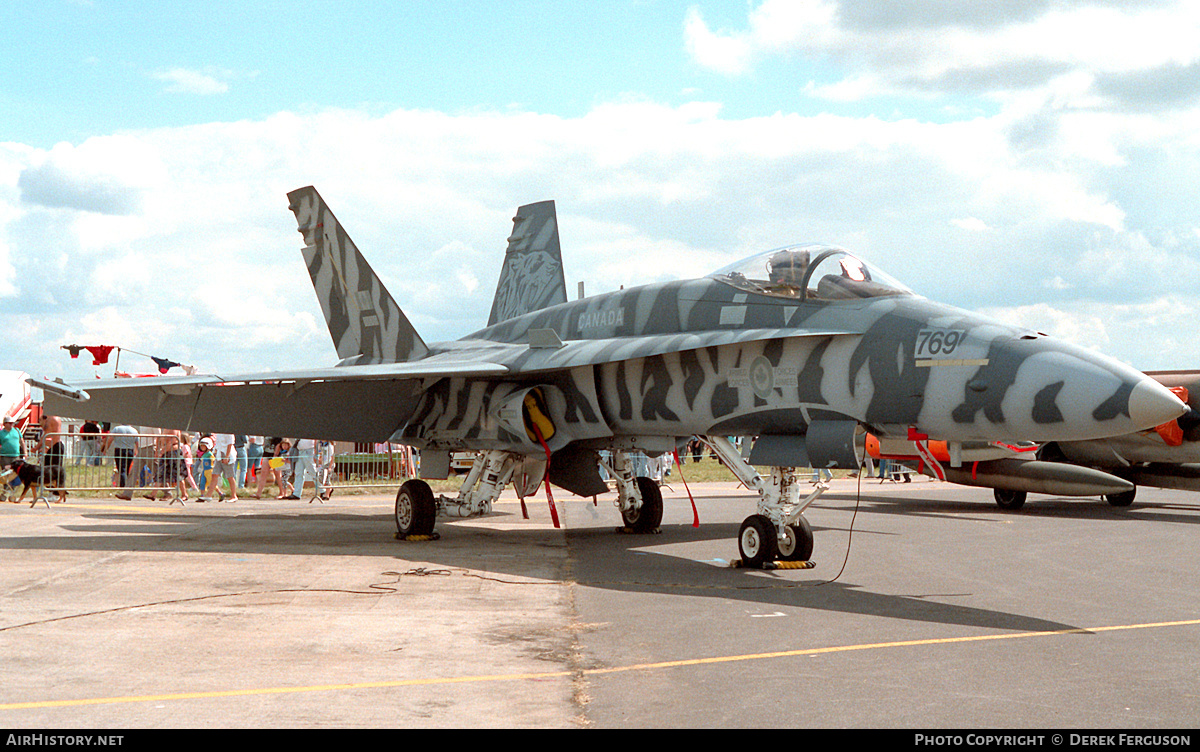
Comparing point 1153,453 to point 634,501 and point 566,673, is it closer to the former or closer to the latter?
point 634,501

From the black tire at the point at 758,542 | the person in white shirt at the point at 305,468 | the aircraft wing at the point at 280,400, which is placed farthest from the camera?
the person in white shirt at the point at 305,468

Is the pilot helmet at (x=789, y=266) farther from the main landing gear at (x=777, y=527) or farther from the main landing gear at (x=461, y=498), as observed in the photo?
the main landing gear at (x=461, y=498)

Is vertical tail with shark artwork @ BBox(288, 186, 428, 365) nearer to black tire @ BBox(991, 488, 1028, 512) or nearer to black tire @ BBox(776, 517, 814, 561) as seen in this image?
black tire @ BBox(776, 517, 814, 561)

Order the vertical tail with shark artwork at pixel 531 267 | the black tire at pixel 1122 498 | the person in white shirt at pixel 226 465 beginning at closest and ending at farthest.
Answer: the vertical tail with shark artwork at pixel 531 267
the black tire at pixel 1122 498
the person in white shirt at pixel 226 465

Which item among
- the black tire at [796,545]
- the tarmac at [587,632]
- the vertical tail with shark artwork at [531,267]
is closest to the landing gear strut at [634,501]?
the tarmac at [587,632]

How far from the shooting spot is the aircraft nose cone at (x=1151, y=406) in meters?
7.04

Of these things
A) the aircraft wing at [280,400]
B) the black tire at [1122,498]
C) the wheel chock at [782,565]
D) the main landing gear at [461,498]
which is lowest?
the black tire at [1122,498]

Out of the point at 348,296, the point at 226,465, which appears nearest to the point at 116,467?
the point at 226,465

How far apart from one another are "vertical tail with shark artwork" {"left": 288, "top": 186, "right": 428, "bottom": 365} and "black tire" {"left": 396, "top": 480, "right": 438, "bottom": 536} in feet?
9.08

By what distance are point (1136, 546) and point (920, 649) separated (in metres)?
7.56

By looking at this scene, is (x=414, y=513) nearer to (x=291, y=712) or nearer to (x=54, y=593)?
(x=54, y=593)

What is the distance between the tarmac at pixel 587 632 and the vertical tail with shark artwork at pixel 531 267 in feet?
16.4

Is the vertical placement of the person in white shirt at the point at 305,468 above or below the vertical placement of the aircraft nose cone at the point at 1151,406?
below

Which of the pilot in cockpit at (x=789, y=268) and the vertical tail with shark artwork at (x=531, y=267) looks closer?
the pilot in cockpit at (x=789, y=268)
